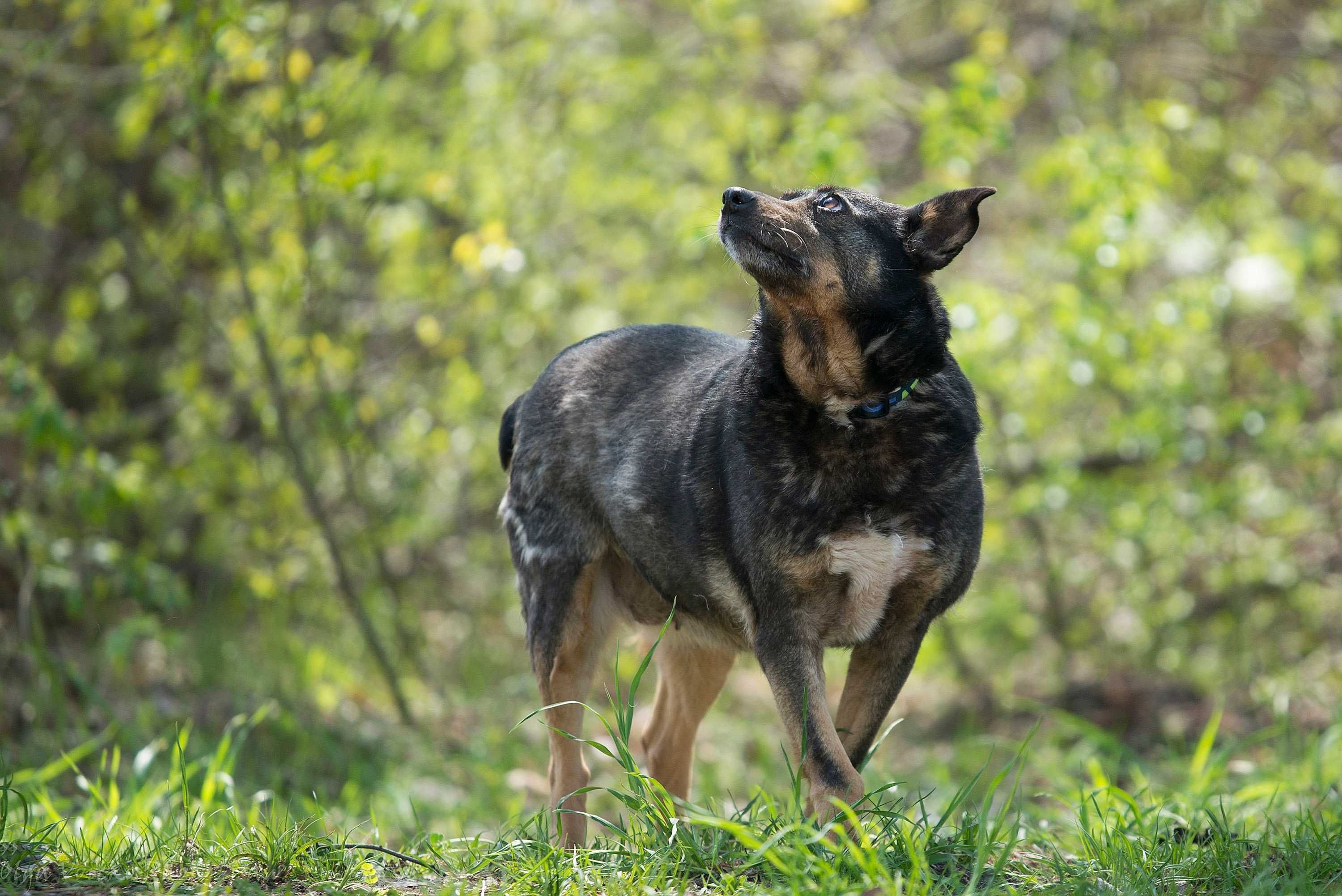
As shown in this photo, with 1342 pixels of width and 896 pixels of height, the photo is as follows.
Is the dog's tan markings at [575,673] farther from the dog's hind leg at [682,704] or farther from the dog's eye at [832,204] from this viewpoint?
the dog's eye at [832,204]

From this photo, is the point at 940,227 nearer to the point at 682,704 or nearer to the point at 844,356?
the point at 844,356

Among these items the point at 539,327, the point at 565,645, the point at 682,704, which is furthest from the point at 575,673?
the point at 539,327

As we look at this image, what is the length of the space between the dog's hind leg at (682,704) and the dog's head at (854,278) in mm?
1284

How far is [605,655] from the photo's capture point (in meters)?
4.52

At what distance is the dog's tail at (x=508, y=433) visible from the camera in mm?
4887

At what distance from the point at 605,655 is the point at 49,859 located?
1862 mm

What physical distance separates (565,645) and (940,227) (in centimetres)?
187

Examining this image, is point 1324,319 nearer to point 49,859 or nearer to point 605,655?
point 605,655

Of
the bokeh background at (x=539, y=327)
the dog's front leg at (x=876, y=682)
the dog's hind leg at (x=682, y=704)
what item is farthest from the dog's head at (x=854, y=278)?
the bokeh background at (x=539, y=327)

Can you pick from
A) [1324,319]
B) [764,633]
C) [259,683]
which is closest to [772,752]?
[259,683]

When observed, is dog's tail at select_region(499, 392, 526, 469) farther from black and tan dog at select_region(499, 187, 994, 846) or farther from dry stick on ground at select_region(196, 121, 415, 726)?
dry stick on ground at select_region(196, 121, 415, 726)

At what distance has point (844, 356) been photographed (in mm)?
3771

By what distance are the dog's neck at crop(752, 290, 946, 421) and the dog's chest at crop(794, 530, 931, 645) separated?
1.31ft

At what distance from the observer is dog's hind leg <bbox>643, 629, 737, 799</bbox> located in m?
4.57
